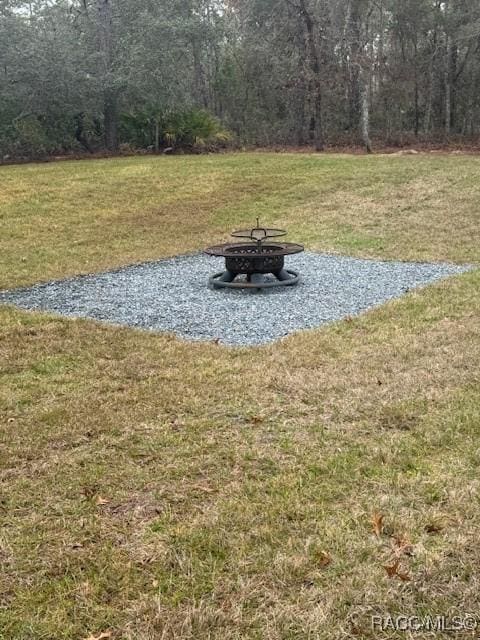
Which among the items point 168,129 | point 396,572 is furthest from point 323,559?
point 168,129

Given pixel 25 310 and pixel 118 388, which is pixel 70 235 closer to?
pixel 25 310

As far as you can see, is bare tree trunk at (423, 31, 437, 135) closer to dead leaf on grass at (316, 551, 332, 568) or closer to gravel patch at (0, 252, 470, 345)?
gravel patch at (0, 252, 470, 345)

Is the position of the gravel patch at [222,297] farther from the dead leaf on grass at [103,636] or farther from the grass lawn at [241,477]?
the dead leaf on grass at [103,636]

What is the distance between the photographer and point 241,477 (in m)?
2.70

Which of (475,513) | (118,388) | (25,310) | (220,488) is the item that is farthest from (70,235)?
(475,513)

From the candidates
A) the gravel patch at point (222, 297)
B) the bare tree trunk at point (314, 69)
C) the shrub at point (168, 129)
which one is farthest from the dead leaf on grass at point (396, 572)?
the bare tree trunk at point (314, 69)

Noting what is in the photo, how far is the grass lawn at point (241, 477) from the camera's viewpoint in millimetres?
1958

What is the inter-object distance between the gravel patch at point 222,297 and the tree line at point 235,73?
9.12 meters

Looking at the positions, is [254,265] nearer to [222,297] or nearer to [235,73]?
[222,297]

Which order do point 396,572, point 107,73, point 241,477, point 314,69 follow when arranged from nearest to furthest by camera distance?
1. point 396,572
2. point 241,477
3. point 107,73
4. point 314,69

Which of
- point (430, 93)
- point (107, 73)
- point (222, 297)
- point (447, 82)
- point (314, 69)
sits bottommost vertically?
point (222, 297)

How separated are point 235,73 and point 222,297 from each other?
620 inches

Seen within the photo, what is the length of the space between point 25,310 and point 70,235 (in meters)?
3.70

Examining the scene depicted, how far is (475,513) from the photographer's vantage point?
7.74ft
